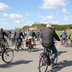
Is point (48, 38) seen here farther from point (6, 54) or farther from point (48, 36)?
point (6, 54)

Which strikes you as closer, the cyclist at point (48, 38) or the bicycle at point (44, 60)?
the bicycle at point (44, 60)

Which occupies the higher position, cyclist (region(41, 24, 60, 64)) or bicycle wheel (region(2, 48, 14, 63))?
cyclist (region(41, 24, 60, 64))

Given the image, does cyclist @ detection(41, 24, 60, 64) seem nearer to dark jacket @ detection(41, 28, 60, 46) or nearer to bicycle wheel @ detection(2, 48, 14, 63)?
dark jacket @ detection(41, 28, 60, 46)

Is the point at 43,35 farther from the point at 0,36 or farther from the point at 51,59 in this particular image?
the point at 0,36

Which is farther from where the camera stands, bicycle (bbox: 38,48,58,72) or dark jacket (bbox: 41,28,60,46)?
dark jacket (bbox: 41,28,60,46)

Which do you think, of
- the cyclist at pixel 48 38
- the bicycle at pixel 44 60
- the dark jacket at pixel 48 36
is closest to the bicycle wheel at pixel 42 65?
the bicycle at pixel 44 60

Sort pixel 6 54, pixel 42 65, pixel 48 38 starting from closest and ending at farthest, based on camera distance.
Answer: pixel 42 65, pixel 48 38, pixel 6 54

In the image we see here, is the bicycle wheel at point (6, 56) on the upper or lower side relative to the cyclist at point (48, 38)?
lower

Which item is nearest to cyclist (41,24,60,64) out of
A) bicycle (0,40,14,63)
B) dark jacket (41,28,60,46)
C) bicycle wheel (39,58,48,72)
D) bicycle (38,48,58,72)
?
dark jacket (41,28,60,46)

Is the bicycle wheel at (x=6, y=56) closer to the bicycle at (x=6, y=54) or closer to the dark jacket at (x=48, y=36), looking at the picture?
the bicycle at (x=6, y=54)

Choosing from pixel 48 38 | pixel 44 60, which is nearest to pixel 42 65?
pixel 44 60

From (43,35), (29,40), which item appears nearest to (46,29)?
(43,35)

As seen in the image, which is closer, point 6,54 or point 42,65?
point 42,65

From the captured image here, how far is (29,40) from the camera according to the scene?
Result: 66.5 feet
